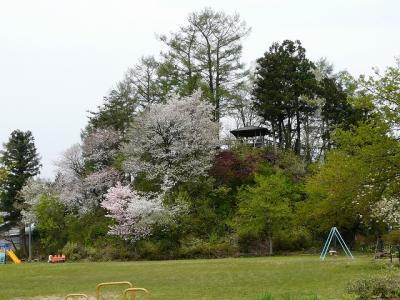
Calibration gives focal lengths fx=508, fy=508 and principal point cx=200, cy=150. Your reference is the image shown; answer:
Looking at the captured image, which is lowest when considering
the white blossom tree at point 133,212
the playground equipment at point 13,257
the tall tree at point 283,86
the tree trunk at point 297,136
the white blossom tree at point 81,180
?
the playground equipment at point 13,257

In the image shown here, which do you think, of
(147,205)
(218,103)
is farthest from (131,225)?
(218,103)

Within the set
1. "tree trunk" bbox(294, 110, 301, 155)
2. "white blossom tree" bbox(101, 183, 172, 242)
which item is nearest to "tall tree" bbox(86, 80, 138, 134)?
"white blossom tree" bbox(101, 183, 172, 242)

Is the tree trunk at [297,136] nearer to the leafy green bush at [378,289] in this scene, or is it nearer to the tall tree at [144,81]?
the tall tree at [144,81]

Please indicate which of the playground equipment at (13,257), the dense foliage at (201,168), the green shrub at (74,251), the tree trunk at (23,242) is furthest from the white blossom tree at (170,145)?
the tree trunk at (23,242)

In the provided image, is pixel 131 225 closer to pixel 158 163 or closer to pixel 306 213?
pixel 158 163

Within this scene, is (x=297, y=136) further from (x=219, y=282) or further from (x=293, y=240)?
(x=219, y=282)

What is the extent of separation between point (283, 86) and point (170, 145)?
1195cm

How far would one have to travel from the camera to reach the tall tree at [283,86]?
45062mm

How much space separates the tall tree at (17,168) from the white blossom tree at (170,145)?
18061 millimetres

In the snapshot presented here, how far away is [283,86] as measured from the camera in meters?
45.4

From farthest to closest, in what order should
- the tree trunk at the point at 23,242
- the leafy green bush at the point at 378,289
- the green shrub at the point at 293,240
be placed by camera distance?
1. the tree trunk at the point at 23,242
2. the green shrub at the point at 293,240
3. the leafy green bush at the point at 378,289

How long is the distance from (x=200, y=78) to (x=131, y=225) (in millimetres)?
17382

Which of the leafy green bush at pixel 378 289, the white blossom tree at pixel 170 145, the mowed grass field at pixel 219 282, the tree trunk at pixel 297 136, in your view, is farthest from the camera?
the tree trunk at pixel 297 136

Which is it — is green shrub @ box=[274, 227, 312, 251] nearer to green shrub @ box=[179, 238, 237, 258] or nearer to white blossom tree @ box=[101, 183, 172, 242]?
green shrub @ box=[179, 238, 237, 258]
